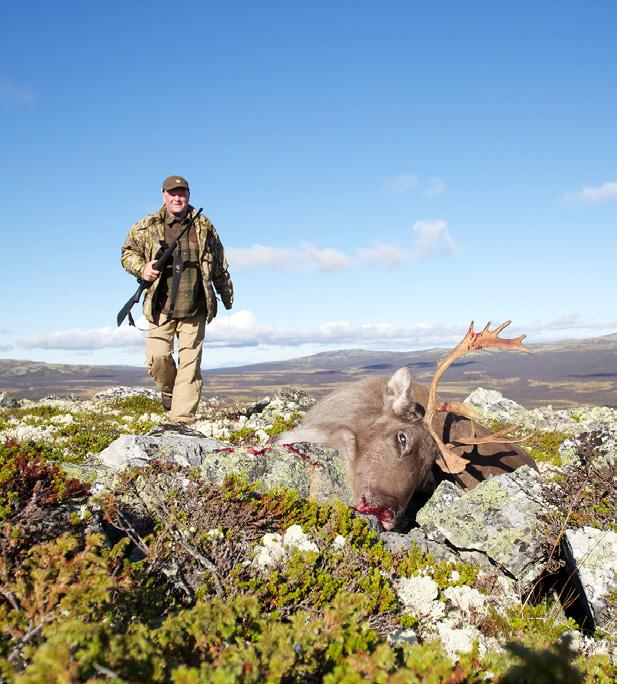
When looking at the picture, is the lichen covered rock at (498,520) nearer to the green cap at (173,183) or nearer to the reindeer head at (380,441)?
the reindeer head at (380,441)

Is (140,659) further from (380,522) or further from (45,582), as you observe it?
(380,522)

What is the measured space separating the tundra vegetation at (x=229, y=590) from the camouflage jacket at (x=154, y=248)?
13.3ft

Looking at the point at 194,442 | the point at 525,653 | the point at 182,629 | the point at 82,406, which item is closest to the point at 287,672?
the point at 182,629

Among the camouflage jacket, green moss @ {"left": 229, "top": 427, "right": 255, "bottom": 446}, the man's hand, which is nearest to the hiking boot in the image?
green moss @ {"left": 229, "top": 427, "right": 255, "bottom": 446}

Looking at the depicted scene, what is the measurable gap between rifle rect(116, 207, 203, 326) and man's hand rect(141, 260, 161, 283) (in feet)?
0.21

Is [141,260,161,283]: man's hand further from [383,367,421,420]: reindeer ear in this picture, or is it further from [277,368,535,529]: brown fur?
[383,367,421,420]: reindeer ear

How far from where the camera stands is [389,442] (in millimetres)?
7508

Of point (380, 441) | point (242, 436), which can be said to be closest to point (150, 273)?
point (242, 436)

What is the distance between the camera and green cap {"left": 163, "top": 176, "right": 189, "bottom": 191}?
985 cm

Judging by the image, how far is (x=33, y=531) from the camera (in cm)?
412

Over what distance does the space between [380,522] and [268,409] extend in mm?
8401

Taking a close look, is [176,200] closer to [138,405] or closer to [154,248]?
[154,248]

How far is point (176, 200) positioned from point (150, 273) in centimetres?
146

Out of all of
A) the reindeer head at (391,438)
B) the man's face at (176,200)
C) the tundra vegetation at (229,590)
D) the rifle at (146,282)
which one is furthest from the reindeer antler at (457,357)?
the man's face at (176,200)
